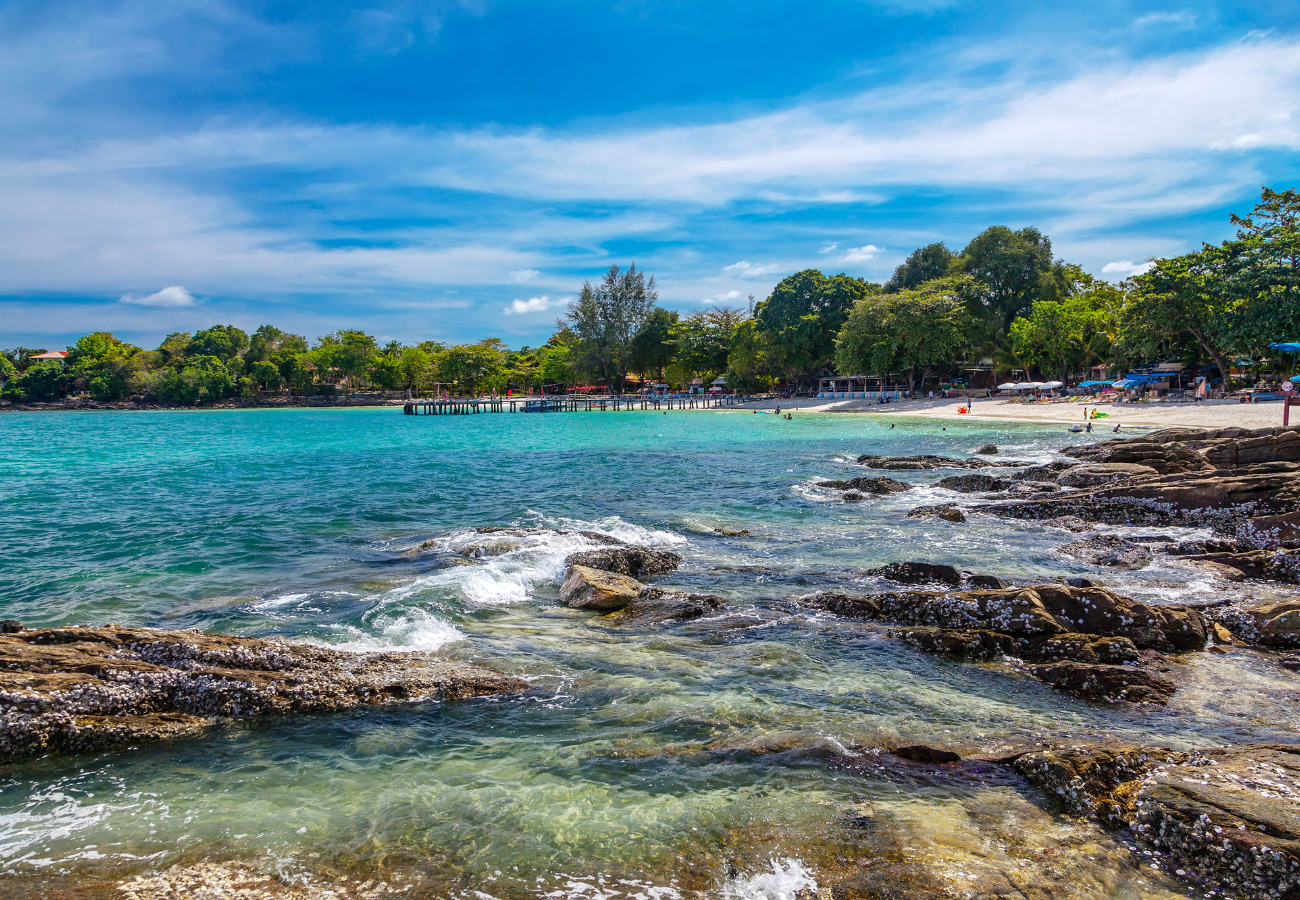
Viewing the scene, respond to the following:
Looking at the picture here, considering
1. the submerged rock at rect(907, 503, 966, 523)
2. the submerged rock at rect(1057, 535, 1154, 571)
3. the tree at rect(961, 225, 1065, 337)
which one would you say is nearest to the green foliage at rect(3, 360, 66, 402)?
the tree at rect(961, 225, 1065, 337)

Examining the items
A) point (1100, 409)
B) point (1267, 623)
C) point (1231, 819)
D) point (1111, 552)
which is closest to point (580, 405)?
point (1100, 409)

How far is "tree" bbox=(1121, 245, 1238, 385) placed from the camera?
133ft

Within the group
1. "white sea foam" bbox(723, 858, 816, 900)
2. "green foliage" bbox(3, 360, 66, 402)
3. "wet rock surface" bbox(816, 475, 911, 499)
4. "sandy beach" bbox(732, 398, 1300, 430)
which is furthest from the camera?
"green foliage" bbox(3, 360, 66, 402)

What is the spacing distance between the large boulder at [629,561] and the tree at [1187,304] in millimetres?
43921

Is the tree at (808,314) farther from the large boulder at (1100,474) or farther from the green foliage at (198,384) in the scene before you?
the green foliage at (198,384)

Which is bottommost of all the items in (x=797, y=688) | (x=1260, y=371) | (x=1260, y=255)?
(x=797, y=688)

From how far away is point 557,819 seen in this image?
4867 millimetres

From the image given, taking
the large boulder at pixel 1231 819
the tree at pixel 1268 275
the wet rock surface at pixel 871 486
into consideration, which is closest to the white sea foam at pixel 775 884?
the large boulder at pixel 1231 819

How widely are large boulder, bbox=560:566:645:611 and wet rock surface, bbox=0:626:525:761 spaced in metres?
2.77

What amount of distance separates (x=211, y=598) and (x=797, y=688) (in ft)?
31.3

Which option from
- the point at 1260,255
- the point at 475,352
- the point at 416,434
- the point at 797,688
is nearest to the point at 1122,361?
the point at 1260,255

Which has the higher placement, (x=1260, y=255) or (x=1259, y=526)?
(x=1260, y=255)

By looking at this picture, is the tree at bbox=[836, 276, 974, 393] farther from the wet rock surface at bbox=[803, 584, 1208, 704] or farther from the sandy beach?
the wet rock surface at bbox=[803, 584, 1208, 704]

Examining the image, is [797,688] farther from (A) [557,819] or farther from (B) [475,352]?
(B) [475,352]
